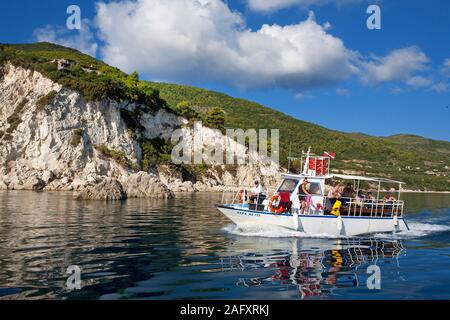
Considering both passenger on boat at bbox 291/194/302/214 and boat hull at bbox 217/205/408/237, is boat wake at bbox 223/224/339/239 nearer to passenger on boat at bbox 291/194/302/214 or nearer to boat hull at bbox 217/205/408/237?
boat hull at bbox 217/205/408/237

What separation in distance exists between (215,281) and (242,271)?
153 cm

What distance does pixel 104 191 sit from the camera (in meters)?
41.0

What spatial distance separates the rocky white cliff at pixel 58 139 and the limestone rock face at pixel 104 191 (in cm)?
1081

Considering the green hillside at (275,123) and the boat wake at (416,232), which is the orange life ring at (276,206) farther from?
the green hillside at (275,123)

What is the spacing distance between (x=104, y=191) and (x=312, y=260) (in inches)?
1170

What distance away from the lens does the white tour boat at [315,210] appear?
2111 cm

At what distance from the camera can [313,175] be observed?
22641 mm

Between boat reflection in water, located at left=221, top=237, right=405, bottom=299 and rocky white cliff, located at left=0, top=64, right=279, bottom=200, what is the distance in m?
36.9

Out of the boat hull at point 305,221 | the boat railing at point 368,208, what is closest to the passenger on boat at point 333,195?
the boat railing at point 368,208

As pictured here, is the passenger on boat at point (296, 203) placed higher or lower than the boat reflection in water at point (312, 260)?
higher

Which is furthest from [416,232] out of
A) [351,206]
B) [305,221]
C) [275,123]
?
[275,123]

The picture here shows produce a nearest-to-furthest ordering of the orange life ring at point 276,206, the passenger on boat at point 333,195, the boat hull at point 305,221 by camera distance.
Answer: the boat hull at point 305,221 → the orange life ring at point 276,206 → the passenger on boat at point 333,195
